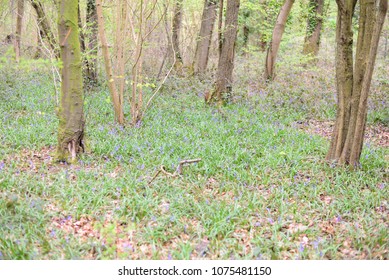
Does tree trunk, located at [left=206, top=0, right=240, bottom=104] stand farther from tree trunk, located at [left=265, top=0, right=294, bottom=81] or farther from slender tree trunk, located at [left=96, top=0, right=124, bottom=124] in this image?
slender tree trunk, located at [left=96, top=0, right=124, bottom=124]

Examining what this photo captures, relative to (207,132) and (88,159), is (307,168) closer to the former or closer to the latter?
(207,132)

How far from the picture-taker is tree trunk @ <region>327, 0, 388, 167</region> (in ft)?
19.1

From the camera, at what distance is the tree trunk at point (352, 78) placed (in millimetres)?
5816

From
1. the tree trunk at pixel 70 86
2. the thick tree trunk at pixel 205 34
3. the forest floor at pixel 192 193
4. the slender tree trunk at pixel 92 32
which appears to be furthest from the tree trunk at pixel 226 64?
the tree trunk at pixel 70 86

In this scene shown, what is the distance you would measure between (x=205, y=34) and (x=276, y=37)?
3.69 meters

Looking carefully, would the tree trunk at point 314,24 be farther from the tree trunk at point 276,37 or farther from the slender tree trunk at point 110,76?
the slender tree trunk at point 110,76

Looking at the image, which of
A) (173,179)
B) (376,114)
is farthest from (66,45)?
(376,114)

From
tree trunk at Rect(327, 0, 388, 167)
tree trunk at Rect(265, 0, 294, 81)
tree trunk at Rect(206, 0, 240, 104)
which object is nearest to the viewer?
tree trunk at Rect(327, 0, 388, 167)

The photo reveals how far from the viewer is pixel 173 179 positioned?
569 centimetres

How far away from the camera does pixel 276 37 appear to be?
13422 mm

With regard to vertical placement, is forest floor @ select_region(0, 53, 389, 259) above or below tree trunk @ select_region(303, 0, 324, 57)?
below

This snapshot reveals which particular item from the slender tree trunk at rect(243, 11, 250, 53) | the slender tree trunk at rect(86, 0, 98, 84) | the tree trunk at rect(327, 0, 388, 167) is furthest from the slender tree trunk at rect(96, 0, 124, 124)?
the slender tree trunk at rect(243, 11, 250, 53)

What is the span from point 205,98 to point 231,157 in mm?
5167

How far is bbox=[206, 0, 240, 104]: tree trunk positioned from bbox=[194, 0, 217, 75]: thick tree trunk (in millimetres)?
3417
